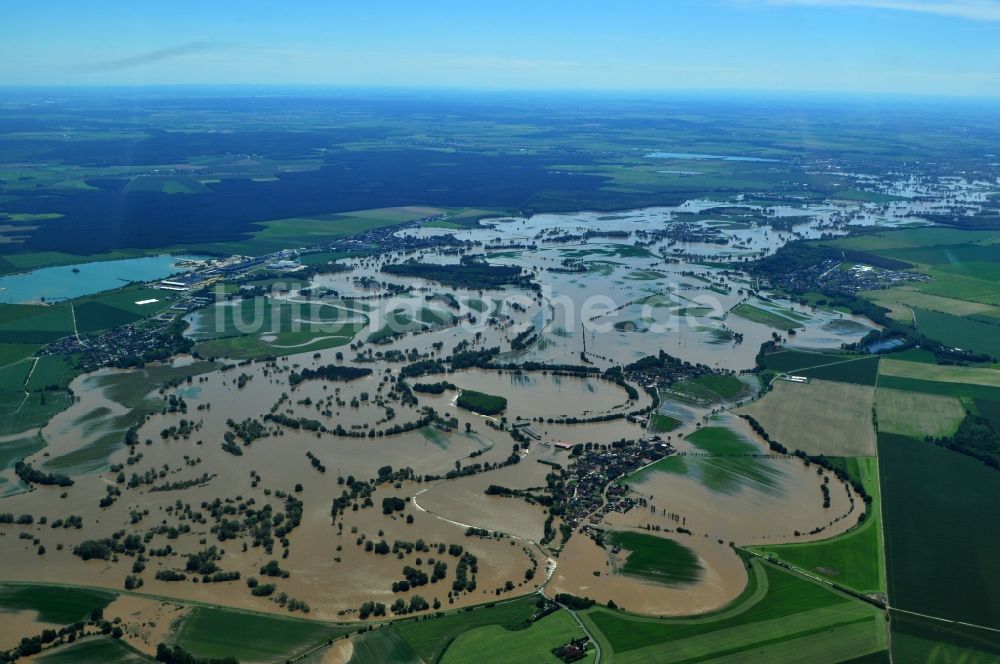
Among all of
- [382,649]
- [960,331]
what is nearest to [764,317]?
[960,331]

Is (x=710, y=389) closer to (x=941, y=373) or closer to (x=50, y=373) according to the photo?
(x=941, y=373)

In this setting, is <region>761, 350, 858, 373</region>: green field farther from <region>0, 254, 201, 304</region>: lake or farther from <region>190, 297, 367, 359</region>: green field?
<region>0, 254, 201, 304</region>: lake

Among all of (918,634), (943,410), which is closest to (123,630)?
(918,634)

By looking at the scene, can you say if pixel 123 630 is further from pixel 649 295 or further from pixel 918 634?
pixel 649 295

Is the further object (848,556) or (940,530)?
(940,530)

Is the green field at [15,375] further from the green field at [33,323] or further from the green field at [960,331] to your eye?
the green field at [960,331]

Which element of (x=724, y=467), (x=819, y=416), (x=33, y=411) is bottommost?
(x=33, y=411)

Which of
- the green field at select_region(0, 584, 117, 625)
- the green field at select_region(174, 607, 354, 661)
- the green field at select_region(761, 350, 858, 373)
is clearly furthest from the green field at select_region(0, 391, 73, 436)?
the green field at select_region(761, 350, 858, 373)
